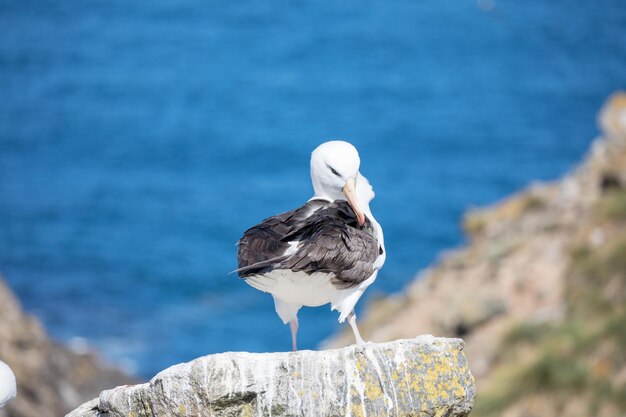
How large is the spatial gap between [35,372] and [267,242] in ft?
34.0

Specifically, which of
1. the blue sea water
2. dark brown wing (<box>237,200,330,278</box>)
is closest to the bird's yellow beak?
dark brown wing (<box>237,200,330,278</box>)

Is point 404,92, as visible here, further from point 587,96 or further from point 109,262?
point 109,262

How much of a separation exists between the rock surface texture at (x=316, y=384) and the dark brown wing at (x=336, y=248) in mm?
733

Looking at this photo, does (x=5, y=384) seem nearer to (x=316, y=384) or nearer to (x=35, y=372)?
(x=316, y=384)

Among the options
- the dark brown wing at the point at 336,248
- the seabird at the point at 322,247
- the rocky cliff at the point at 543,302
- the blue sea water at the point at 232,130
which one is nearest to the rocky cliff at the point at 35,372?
the rocky cliff at the point at 543,302

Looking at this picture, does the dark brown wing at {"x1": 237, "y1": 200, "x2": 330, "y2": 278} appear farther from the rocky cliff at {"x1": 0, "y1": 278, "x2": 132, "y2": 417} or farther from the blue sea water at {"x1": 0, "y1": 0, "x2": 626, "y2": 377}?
the blue sea water at {"x1": 0, "y1": 0, "x2": 626, "y2": 377}

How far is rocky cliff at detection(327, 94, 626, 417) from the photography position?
16859mm

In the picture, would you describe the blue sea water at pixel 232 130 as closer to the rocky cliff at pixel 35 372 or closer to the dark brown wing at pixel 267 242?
the rocky cliff at pixel 35 372

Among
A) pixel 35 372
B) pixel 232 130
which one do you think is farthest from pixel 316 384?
pixel 232 130

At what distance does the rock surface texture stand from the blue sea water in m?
23.4

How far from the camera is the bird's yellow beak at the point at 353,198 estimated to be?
922cm

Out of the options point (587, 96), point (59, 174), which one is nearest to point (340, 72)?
point (587, 96)

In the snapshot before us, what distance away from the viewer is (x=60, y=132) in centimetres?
6162

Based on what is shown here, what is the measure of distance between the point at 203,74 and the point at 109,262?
2955cm
